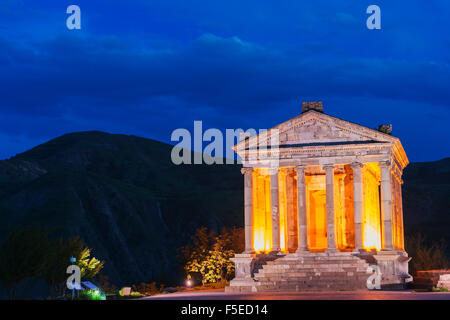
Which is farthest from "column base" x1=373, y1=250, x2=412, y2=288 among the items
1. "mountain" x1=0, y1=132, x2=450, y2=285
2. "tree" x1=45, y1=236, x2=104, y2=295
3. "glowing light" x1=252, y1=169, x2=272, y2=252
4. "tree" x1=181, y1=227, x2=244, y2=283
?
"mountain" x1=0, y1=132, x2=450, y2=285

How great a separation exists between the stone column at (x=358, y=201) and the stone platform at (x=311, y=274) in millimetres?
1119

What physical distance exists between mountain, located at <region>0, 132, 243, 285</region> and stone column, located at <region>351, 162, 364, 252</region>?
1909 inches

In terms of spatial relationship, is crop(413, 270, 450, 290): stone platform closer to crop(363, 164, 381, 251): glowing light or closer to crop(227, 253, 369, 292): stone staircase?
crop(363, 164, 381, 251): glowing light

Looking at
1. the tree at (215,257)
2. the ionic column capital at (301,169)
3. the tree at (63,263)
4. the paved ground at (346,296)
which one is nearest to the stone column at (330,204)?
the ionic column capital at (301,169)

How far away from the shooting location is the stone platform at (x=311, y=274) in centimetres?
4169

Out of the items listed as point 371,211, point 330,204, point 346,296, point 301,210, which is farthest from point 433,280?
point 346,296

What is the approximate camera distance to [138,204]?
128375 mm

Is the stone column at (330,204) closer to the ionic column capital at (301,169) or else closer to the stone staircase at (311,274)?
the stone staircase at (311,274)

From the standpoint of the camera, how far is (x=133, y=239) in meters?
117

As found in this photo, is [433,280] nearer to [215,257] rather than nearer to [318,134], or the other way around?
[318,134]

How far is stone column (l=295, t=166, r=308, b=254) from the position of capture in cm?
4572

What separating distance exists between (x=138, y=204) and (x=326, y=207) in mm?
86367
